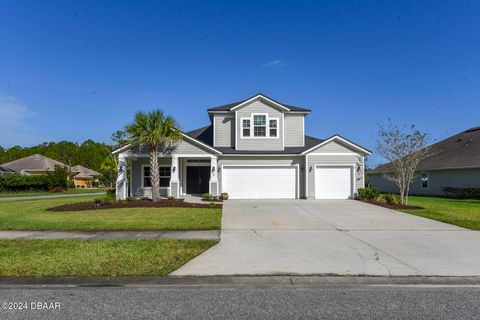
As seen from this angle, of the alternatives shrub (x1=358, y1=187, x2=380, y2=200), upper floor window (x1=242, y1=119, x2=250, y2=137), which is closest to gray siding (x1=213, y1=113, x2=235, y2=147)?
upper floor window (x1=242, y1=119, x2=250, y2=137)

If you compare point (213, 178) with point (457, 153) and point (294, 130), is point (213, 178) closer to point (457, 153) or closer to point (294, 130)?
point (294, 130)

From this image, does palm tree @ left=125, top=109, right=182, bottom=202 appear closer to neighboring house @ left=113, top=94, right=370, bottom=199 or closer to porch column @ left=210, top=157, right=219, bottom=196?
neighboring house @ left=113, top=94, right=370, bottom=199

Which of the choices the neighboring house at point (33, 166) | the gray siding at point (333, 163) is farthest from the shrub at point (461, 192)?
the neighboring house at point (33, 166)

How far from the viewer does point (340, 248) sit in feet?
24.6

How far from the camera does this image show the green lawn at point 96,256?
219 inches

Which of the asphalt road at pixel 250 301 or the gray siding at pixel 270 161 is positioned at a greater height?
the gray siding at pixel 270 161

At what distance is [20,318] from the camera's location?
3889mm

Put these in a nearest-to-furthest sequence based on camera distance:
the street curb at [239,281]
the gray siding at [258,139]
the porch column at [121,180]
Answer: the street curb at [239,281], the porch column at [121,180], the gray siding at [258,139]

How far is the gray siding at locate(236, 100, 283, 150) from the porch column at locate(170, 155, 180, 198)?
14.2 feet

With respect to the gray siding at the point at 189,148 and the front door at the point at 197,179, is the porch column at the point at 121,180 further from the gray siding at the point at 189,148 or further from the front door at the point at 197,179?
the front door at the point at 197,179

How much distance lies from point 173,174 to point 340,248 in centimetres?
1367

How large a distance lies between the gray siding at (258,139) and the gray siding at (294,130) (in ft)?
2.75

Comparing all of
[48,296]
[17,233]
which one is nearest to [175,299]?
[48,296]

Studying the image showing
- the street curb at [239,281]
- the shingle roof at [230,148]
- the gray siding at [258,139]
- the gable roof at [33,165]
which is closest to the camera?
the street curb at [239,281]
